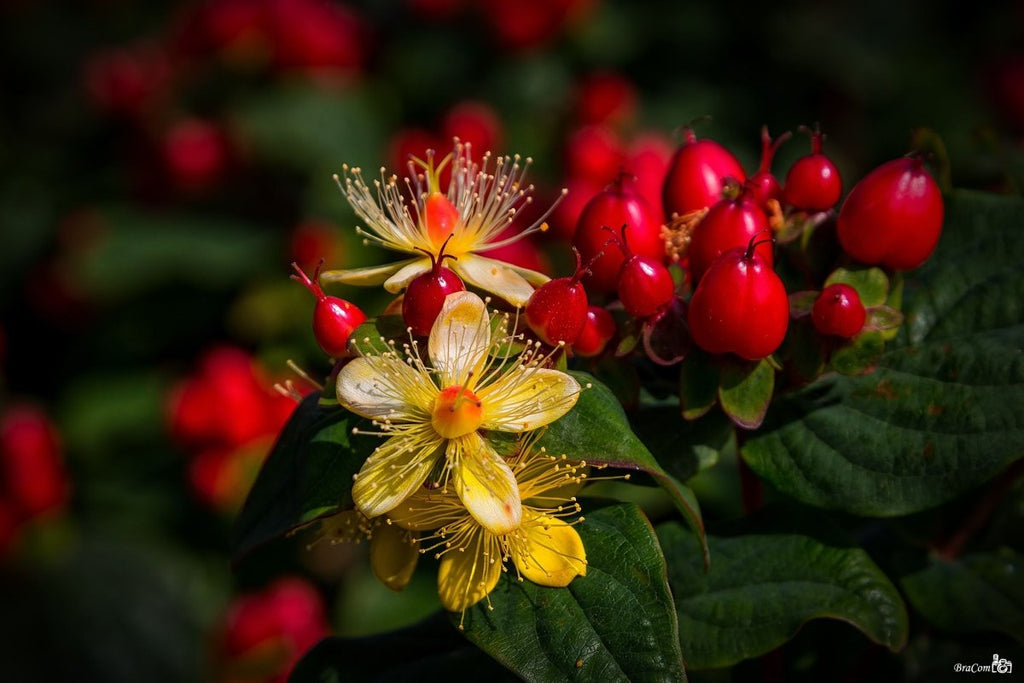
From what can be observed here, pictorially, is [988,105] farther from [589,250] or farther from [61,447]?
[61,447]

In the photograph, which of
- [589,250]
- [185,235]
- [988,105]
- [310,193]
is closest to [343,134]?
[310,193]

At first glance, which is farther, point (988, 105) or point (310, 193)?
point (988, 105)

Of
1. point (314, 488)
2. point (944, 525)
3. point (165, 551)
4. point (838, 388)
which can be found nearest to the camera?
point (314, 488)

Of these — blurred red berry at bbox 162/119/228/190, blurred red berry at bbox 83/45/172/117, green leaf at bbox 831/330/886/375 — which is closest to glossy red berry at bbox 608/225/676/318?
green leaf at bbox 831/330/886/375

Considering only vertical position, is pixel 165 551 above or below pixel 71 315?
below

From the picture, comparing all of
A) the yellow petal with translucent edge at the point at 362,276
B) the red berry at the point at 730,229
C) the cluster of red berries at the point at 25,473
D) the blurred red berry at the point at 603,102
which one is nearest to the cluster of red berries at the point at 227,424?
the cluster of red berries at the point at 25,473

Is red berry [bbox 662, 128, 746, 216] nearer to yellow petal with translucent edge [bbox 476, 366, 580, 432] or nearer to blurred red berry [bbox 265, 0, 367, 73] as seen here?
yellow petal with translucent edge [bbox 476, 366, 580, 432]
